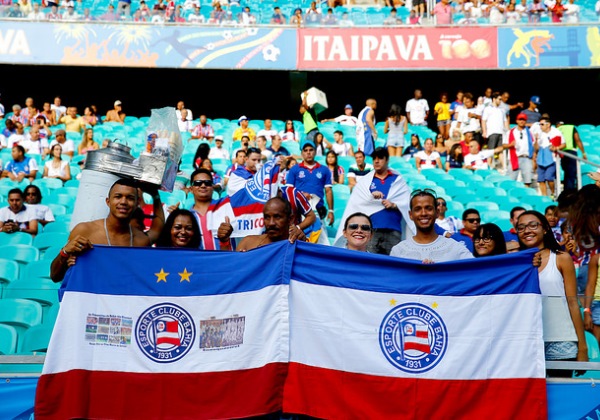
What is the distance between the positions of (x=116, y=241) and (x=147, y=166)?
2.39 feet

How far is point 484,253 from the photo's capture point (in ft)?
20.6

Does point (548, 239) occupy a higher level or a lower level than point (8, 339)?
higher

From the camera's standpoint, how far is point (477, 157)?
609 inches

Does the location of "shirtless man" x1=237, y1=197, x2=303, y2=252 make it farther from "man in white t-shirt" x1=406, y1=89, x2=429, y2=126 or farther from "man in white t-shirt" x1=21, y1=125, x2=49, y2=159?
"man in white t-shirt" x1=406, y1=89, x2=429, y2=126

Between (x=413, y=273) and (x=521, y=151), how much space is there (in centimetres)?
953

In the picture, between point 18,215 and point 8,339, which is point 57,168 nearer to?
point 18,215

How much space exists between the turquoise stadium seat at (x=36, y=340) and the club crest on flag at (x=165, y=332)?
857 millimetres

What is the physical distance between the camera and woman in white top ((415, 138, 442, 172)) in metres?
15.3

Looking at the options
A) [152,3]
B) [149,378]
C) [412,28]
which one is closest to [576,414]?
[149,378]

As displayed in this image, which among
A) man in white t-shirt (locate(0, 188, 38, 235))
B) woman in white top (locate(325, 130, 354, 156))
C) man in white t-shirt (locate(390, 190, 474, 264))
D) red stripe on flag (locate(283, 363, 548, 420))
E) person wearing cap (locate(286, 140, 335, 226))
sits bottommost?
red stripe on flag (locate(283, 363, 548, 420))

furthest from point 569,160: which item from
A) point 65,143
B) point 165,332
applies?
point 165,332

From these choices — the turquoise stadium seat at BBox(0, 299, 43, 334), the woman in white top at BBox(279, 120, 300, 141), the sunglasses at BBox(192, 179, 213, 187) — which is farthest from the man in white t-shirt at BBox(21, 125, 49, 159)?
the turquoise stadium seat at BBox(0, 299, 43, 334)

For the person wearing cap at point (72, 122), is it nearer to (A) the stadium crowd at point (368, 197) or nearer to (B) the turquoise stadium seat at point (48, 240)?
(A) the stadium crowd at point (368, 197)

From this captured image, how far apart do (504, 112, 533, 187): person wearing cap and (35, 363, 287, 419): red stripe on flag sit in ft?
32.6
